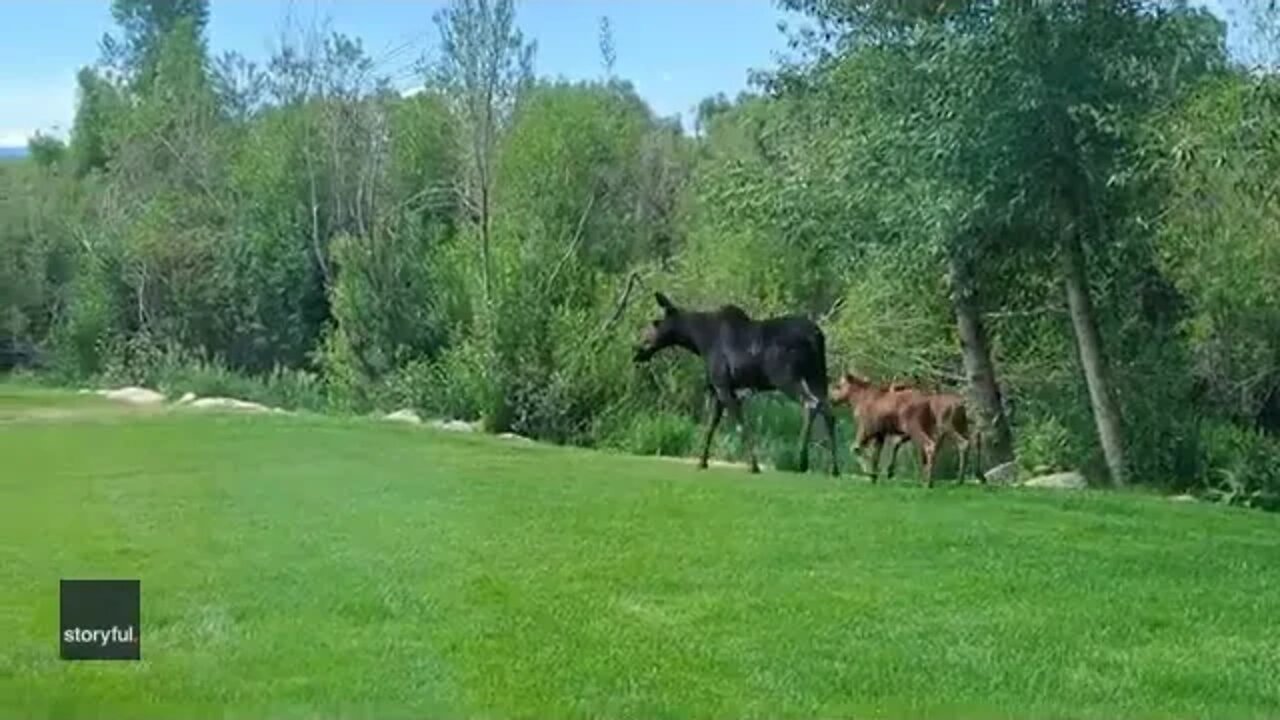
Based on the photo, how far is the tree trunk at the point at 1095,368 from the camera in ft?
27.2

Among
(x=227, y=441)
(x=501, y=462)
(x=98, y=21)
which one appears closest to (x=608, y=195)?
(x=501, y=462)

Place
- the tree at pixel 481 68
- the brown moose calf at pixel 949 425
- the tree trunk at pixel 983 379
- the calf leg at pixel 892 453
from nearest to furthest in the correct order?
the tree at pixel 481 68 < the brown moose calf at pixel 949 425 < the calf leg at pixel 892 453 < the tree trunk at pixel 983 379

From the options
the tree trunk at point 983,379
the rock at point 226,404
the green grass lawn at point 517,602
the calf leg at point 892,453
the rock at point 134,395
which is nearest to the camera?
the green grass lawn at point 517,602

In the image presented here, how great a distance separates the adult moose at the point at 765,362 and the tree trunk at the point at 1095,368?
1635 millimetres

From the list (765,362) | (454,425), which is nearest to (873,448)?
(765,362)

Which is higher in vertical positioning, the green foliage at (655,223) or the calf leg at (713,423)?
the green foliage at (655,223)

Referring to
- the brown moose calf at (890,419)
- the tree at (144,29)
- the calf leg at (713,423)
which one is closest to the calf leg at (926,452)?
the brown moose calf at (890,419)

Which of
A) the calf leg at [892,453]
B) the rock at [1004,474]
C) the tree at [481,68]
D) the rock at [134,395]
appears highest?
the tree at [481,68]

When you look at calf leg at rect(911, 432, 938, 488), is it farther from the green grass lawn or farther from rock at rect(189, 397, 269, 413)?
rock at rect(189, 397, 269, 413)

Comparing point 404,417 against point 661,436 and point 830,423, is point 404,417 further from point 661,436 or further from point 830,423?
point 830,423

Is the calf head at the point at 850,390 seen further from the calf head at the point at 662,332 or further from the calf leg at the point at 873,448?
the calf head at the point at 662,332

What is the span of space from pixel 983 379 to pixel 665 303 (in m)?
2.23

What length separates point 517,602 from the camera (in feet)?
11.3

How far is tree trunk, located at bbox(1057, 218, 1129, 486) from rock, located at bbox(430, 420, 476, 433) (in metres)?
2.96
